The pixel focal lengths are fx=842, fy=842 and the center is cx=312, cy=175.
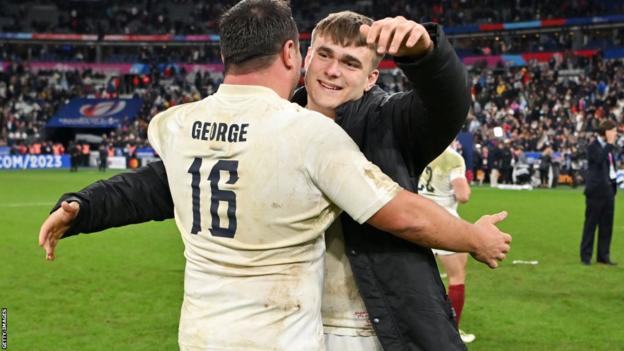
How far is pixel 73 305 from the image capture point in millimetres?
9930

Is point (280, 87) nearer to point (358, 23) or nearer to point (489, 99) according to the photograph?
point (358, 23)

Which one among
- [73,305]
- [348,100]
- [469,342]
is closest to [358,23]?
[348,100]

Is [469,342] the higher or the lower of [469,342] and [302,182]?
the lower

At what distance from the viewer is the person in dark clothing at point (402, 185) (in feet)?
9.75

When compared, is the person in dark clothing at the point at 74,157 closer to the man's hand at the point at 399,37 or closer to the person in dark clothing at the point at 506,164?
the person in dark clothing at the point at 506,164

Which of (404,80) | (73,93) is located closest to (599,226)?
(404,80)

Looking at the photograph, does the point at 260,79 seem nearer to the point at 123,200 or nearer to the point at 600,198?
the point at 123,200

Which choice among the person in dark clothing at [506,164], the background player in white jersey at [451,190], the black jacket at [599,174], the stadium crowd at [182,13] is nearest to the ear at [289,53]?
the background player in white jersey at [451,190]

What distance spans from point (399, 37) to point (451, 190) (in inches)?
262

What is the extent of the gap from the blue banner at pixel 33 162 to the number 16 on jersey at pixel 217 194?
45.3 meters

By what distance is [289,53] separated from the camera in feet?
10.3

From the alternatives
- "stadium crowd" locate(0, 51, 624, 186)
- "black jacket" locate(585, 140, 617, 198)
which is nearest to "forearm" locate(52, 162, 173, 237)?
"black jacket" locate(585, 140, 617, 198)

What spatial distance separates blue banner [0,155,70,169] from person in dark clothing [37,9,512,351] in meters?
44.8

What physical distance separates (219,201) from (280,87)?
49 cm
